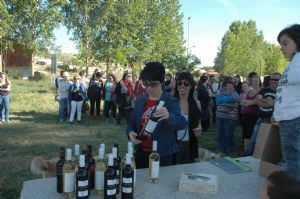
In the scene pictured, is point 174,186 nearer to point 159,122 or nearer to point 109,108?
point 159,122

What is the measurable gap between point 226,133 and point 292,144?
494 cm

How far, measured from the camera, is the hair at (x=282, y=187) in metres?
1.63

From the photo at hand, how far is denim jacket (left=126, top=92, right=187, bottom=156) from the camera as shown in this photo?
3.08 metres

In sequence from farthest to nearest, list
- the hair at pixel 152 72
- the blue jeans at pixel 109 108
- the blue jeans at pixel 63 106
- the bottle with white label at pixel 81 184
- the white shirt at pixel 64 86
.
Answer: the blue jeans at pixel 109 108 < the blue jeans at pixel 63 106 < the white shirt at pixel 64 86 < the hair at pixel 152 72 < the bottle with white label at pixel 81 184

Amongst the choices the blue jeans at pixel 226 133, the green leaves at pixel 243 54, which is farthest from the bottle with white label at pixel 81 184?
the green leaves at pixel 243 54

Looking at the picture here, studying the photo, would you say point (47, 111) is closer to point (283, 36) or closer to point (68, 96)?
point (68, 96)

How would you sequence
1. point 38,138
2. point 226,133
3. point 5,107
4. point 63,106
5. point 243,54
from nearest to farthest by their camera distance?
point 226,133 < point 38,138 < point 5,107 < point 63,106 < point 243,54

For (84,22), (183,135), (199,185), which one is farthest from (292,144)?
(84,22)

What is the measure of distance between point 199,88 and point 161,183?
7.05m

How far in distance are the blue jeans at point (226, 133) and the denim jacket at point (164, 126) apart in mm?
4545

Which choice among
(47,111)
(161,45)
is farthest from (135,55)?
(47,111)

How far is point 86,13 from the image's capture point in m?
29.3

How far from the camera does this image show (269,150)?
3.11 m

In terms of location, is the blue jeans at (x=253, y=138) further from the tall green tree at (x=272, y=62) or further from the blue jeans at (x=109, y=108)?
the tall green tree at (x=272, y=62)
